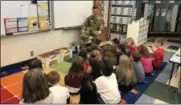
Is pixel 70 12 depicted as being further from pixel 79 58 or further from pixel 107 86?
pixel 107 86

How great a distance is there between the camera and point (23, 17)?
334cm

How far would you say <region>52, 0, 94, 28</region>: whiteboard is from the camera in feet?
13.1

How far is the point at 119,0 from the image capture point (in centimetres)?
566

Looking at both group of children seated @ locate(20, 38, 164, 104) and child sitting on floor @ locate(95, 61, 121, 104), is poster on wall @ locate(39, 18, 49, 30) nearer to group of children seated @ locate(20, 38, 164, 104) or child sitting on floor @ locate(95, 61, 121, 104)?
group of children seated @ locate(20, 38, 164, 104)

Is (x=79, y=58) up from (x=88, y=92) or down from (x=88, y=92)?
up

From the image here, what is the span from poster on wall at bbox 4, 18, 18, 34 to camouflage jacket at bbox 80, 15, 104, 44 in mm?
1770

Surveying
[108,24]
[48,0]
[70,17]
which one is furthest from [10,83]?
[108,24]

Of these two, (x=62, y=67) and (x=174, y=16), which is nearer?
(x=62, y=67)

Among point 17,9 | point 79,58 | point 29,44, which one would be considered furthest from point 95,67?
point 17,9

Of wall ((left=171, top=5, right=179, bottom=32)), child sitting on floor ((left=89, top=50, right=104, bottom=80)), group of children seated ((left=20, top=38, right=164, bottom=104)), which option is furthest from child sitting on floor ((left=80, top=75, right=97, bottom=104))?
Answer: wall ((left=171, top=5, right=179, bottom=32))

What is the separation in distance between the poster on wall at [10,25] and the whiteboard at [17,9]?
55mm

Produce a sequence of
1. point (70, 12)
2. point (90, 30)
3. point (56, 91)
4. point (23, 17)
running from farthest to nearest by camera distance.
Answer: point (90, 30) → point (70, 12) → point (23, 17) → point (56, 91)

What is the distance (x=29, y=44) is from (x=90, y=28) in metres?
1.67

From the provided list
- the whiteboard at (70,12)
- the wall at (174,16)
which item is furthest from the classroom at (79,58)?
the wall at (174,16)
